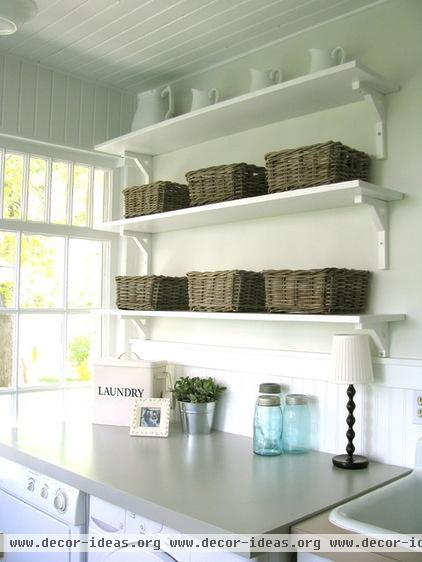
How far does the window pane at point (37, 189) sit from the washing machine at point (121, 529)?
1.38m

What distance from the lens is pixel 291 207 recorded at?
6.99ft

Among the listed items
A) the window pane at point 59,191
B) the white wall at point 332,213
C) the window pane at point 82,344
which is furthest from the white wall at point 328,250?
the window pane at point 59,191

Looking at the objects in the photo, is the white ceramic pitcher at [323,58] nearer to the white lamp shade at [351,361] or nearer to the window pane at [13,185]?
the white lamp shade at [351,361]

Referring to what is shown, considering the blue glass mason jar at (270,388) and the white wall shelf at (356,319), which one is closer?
the white wall shelf at (356,319)

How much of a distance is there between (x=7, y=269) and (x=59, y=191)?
1.54 feet

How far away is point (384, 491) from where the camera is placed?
1628mm

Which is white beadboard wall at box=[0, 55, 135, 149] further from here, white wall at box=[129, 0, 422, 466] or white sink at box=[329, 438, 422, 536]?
Answer: white sink at box=[329, 438, 422, 536]

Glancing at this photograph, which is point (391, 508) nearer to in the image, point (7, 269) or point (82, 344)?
point (82, 344)

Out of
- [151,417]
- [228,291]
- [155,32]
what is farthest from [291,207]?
[151,417]

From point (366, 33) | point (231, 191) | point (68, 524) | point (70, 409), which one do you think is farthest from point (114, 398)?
point (366, 33)

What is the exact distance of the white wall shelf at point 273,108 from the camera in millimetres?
1893

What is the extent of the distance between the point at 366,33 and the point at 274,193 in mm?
701

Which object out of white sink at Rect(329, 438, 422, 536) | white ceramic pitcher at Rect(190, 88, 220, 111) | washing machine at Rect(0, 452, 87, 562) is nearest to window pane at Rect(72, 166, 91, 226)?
white ceramic pitcher at Rect(190, 88, 220, 111)

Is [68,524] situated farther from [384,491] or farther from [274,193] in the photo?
[274,193]
